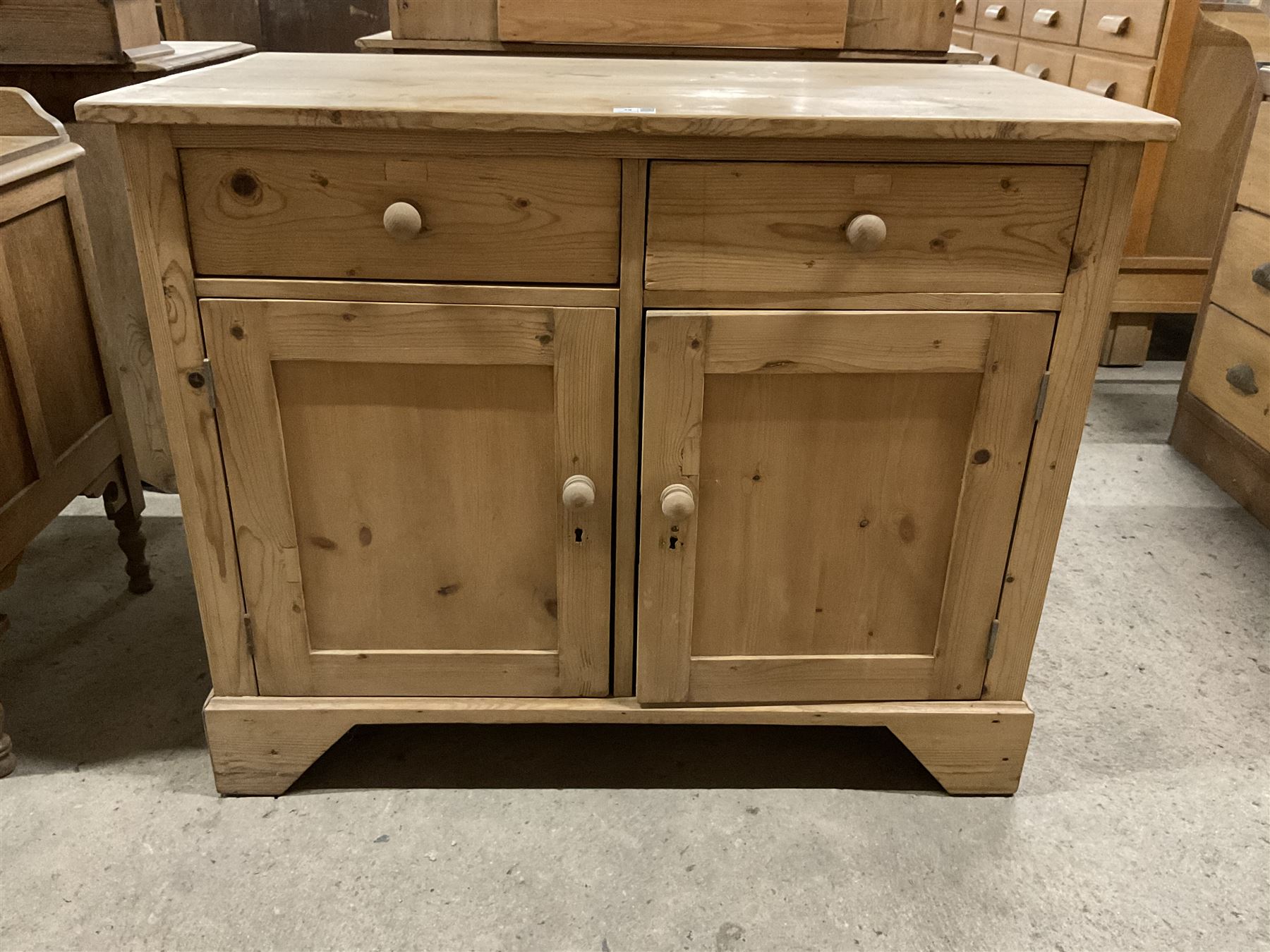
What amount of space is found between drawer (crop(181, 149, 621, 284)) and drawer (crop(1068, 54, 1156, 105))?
184 centimetres

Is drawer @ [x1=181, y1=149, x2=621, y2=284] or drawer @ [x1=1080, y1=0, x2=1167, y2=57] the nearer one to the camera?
drawer @ [x1=181, y1=149, x2=621, y2=284]

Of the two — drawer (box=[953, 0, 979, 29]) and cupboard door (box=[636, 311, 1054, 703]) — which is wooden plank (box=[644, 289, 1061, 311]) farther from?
drawer (box=[953, 0, 979, 29])

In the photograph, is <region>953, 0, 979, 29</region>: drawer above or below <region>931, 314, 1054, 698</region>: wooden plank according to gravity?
above

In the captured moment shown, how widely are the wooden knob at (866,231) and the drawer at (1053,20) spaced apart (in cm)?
209

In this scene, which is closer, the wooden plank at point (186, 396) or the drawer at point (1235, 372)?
the wooden plank at point (186, 396)

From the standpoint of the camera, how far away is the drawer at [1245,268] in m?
1.99

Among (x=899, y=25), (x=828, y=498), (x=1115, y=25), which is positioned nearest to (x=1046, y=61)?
(x=1115, y=25)

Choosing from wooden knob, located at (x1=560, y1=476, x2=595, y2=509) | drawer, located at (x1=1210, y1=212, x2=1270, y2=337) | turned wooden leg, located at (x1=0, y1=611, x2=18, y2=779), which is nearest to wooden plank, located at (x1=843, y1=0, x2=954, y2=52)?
drawer, located at (x1=1210, y1=212, x2=1270, y2=337)

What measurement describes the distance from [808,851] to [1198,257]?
216cm

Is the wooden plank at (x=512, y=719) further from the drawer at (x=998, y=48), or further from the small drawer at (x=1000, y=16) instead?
the small drawer at (x=1000, y=16)

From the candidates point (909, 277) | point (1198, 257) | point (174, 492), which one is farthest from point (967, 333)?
point (1198, 257)

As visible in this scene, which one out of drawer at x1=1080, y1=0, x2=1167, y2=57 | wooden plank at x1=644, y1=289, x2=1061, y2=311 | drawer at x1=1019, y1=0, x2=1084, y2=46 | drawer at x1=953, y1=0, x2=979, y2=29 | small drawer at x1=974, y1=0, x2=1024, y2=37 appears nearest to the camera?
wooden plank at x1=644, y1=289, x2=1061, y2=311

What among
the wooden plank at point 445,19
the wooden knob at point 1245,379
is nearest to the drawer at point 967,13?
the wooden knob at point 1245,379

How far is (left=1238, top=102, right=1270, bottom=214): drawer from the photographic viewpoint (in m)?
1.98
